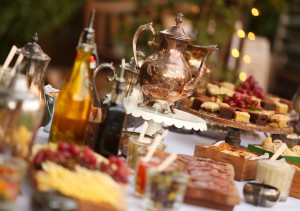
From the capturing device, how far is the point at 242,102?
3248 millimetres

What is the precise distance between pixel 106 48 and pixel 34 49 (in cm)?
673

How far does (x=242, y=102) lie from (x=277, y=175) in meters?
1.11

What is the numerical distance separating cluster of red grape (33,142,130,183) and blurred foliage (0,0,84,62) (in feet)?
14.5

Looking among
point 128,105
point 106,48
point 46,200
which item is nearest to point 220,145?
point 128,105

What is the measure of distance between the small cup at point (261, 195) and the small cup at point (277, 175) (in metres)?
0.11

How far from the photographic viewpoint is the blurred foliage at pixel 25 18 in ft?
20.0

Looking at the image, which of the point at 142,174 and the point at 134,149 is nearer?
the point at 142,174

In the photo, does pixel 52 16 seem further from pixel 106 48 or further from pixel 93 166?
pixel 93 166

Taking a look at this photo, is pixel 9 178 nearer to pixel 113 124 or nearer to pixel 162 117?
pixel 113 124

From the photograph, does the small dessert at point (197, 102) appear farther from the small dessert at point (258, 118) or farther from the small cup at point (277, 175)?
the small cup at point (277, 175)

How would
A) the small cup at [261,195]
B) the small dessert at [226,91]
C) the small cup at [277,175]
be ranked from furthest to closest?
the small dessert at [226,91], the small cup at [277,175], the small cup at [261,195]

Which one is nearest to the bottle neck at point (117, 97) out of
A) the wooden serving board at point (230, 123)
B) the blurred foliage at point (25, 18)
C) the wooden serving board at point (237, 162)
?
the wooden serving board at point (237, 162)

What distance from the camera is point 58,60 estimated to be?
29.9 ft

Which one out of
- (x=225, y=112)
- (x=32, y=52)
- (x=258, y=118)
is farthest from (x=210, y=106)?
(x=32, y=52)
